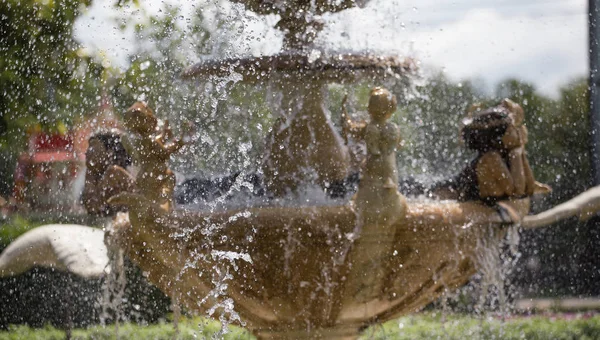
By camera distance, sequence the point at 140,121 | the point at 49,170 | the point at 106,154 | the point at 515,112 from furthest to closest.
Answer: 1. the point at 49,170
2. the point at 106,154
3. the point at 515,112
4. the point at 140,121

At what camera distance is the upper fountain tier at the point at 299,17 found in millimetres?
3354

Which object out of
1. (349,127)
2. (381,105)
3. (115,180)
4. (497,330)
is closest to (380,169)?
(381,105)

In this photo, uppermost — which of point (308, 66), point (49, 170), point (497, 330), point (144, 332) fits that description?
point (308, 66)

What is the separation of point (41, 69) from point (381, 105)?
393cm

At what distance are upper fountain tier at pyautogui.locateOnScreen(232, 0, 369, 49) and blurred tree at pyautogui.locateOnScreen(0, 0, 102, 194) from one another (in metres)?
2.88

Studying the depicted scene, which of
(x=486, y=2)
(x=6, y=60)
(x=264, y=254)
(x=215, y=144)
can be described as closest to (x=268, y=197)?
(x=264, y=254)

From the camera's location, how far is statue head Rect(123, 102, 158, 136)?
297 centimetres

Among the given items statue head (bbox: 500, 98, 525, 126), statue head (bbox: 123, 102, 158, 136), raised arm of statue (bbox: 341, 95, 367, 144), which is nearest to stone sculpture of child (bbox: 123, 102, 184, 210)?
statue head (bbox: 123, 102, 158, 136)

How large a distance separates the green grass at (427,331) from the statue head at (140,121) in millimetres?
1924

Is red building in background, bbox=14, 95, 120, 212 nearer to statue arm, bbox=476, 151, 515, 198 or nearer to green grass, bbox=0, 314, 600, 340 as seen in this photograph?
green grass, bbox=0, 314, 600, 340

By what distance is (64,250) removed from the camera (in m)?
4.76

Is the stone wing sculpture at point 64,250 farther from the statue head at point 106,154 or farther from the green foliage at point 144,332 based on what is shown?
the statue head at point 106,154

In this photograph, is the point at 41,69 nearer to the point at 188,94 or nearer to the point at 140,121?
the point at 188,94

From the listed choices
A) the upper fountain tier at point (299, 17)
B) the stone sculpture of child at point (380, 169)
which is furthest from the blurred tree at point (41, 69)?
the stone sculpture of child at point (380, 169)
